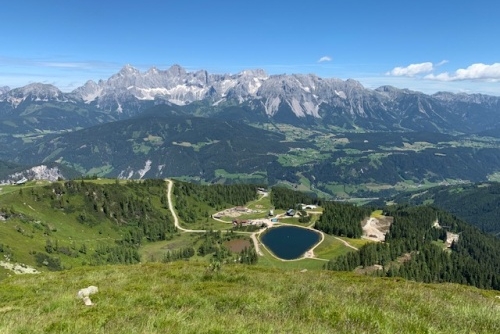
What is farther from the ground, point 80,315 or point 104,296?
point 80,315

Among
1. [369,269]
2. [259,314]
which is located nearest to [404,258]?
[369,269]

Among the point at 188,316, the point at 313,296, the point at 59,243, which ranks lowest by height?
the point at 59,243

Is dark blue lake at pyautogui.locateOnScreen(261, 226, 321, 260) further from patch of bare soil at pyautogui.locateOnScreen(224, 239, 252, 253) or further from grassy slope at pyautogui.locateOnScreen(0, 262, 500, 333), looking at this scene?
grassy slope at pyautogui.locateOnScreen(0, 262, 500, 333)

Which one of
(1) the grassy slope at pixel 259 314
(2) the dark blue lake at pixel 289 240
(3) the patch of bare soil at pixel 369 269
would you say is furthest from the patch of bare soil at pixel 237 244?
(1) the grassy slope at pixel 259 314

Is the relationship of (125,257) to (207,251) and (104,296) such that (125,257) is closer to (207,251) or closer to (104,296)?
(207,251)

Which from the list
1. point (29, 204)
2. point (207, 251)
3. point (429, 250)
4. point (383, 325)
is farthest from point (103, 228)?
point (383, 325)

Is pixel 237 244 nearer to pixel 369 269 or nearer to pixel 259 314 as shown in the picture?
pixel 369 269

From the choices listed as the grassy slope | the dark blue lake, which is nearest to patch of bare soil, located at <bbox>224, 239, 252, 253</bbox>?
the dark blue lake
